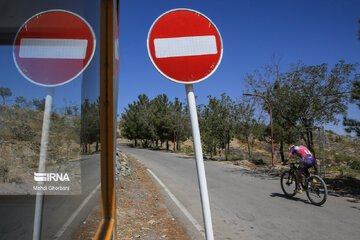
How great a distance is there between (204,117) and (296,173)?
20241mm

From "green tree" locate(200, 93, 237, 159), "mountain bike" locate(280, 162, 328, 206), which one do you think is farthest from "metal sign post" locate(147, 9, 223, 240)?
"green tree" locate(200, 93, 237, 159)

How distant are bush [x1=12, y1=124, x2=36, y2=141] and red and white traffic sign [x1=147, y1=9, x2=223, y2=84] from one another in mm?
1282

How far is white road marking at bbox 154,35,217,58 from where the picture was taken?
6.11 ft

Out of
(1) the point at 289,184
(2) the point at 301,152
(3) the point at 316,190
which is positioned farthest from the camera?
(1) the point at 289,184

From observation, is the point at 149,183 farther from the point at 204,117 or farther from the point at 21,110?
the point at 204,117

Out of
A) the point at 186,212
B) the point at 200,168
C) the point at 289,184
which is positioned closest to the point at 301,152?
the point at 289,184

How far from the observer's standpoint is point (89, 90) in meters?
1.43

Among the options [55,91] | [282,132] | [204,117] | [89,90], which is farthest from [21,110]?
[204,117]

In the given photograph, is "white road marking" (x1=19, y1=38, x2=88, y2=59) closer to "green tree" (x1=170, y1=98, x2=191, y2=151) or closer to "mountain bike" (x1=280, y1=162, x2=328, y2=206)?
"mountain bike" (x1=280, y1=162, x2=328, y2=206)

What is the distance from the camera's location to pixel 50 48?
789mm

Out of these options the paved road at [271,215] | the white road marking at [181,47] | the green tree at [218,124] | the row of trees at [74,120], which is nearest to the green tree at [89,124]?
the row of trees at [74,120]

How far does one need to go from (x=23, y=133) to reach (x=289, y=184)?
26.4 feet

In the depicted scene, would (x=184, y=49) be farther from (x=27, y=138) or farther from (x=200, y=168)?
(x=27, y=138)

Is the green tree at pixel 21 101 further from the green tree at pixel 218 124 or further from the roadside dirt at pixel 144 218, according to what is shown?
the green tree at pixel 218 124
